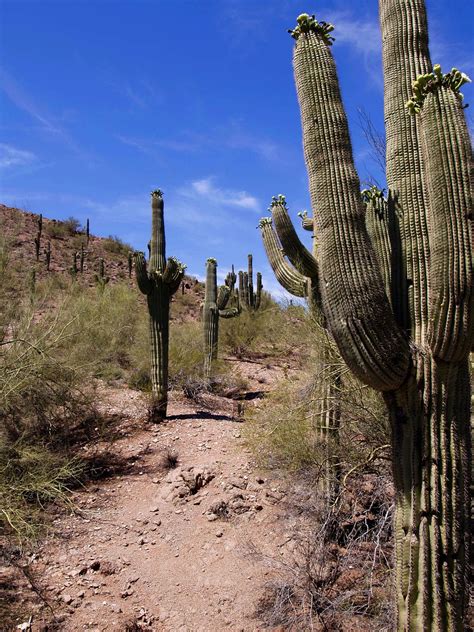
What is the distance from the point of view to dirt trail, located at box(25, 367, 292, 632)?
20.2 feet

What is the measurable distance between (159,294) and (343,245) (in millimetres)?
8741

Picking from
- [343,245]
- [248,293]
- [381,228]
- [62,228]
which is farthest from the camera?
[62,228]

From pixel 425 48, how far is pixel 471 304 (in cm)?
239

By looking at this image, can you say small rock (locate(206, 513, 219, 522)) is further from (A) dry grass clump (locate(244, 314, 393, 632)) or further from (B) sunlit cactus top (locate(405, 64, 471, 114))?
(B) sunlit cactus top (locate(405, 64, 471, 114))

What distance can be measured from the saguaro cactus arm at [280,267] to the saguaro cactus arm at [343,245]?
366 centimetres

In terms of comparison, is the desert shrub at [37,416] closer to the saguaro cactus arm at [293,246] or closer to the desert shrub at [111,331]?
the desert shrub at [111,331]

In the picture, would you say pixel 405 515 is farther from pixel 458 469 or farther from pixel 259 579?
pixel 259 579

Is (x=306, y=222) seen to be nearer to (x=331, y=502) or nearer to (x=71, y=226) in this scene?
(x=331, y=502)

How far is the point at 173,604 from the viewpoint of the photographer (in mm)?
6340

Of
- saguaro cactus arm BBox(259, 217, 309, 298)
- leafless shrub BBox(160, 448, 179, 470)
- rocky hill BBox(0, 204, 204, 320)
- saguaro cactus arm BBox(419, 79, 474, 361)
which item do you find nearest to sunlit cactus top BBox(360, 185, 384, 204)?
saguaro cactus arm BBox(419, 79, 474, 361)

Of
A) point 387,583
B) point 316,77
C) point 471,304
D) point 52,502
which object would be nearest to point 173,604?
point 387,583

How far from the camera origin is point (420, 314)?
411 cm

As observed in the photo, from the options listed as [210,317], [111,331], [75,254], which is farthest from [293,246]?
[75,254]

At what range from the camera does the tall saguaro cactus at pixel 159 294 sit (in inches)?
479
